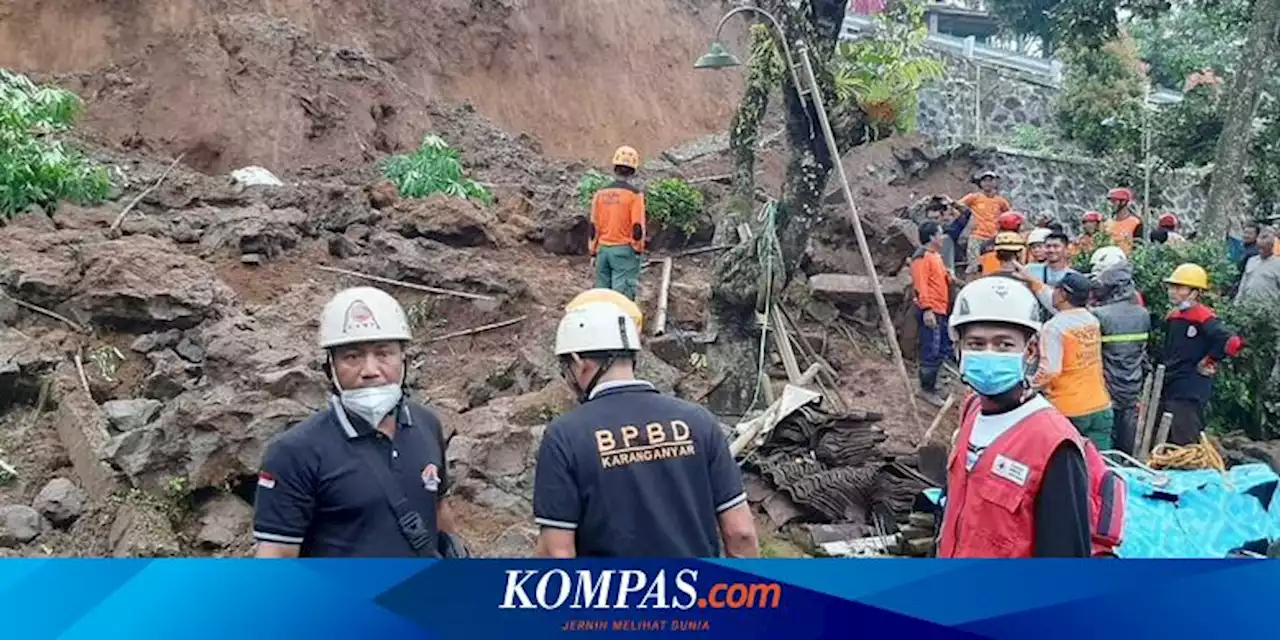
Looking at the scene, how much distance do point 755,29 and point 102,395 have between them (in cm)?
542

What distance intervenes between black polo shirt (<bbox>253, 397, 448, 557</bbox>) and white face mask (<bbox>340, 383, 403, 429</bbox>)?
0.03m

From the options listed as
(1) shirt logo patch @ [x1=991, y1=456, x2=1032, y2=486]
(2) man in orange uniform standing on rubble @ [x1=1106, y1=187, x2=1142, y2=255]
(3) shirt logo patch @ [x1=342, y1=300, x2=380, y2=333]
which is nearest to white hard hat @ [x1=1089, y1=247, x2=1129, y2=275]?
(2) man in orange uniform standing on rubble @ [x1=1106, y1=187, x2=1142, y2=255]

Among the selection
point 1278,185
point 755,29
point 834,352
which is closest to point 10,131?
point 755,29

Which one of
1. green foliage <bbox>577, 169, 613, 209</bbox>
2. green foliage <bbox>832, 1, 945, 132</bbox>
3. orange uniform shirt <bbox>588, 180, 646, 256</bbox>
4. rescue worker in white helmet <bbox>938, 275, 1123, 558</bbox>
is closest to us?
rescue worker in white helmet <bbox>938, 275, 1123, 558</bbox>

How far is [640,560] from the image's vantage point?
2428 mm

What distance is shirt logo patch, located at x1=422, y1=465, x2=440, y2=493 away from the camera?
335 centimetres

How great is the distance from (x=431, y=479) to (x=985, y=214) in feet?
34.1

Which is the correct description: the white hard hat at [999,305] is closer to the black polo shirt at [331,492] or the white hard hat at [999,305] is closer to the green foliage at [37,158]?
the black polo shirt at [331,492]

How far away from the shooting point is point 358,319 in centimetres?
346

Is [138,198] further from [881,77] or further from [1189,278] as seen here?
[1189,278]

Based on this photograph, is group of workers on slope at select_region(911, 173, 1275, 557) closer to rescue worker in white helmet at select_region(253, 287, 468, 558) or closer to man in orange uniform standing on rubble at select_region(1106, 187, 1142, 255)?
man in orange uniform standing on rubble at select_region(1106, 187, 1142, 255)

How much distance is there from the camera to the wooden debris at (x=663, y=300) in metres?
10.7

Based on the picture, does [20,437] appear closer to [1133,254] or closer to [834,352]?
[834,352]

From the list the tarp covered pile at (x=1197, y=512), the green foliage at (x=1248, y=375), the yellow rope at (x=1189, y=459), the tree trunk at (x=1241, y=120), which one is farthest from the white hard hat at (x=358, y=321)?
the tree trunk at (x=1241, y=120)
